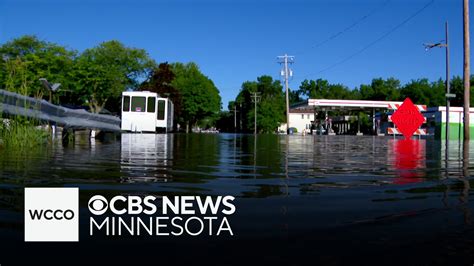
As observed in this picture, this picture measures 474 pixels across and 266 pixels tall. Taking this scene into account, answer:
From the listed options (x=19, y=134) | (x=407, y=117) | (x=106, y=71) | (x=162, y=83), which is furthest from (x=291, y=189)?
(x=162, y=83)

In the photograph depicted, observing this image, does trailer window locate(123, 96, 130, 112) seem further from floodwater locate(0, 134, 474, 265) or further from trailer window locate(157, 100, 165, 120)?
floodwater locate(0, 134, 474, 265)

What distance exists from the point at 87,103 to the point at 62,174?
2161 inches

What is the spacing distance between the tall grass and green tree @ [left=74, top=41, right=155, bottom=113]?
44.5 m

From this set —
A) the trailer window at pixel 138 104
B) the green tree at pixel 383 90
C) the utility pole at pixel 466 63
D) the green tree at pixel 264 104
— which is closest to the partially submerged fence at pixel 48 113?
the trailer window at pixel 138 104

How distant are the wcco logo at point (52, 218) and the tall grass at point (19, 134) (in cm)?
750

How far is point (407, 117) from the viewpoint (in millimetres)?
18625

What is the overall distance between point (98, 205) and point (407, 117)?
1726cm

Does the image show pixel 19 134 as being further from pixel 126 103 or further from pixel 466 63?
pixel 126 103

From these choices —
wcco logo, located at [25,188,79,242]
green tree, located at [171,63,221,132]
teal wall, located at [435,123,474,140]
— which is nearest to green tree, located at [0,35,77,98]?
green tree, located at [171,63,221,132]

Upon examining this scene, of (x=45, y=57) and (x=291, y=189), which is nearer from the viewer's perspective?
(x=291, y=189)

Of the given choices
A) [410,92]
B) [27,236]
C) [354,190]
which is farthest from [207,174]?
[410,92]

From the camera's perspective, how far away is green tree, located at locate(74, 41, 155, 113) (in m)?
54.2

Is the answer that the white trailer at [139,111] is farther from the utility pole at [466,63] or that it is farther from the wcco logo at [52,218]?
the wcco logo at [52,218]

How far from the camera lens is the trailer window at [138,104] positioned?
33781 millimetres
